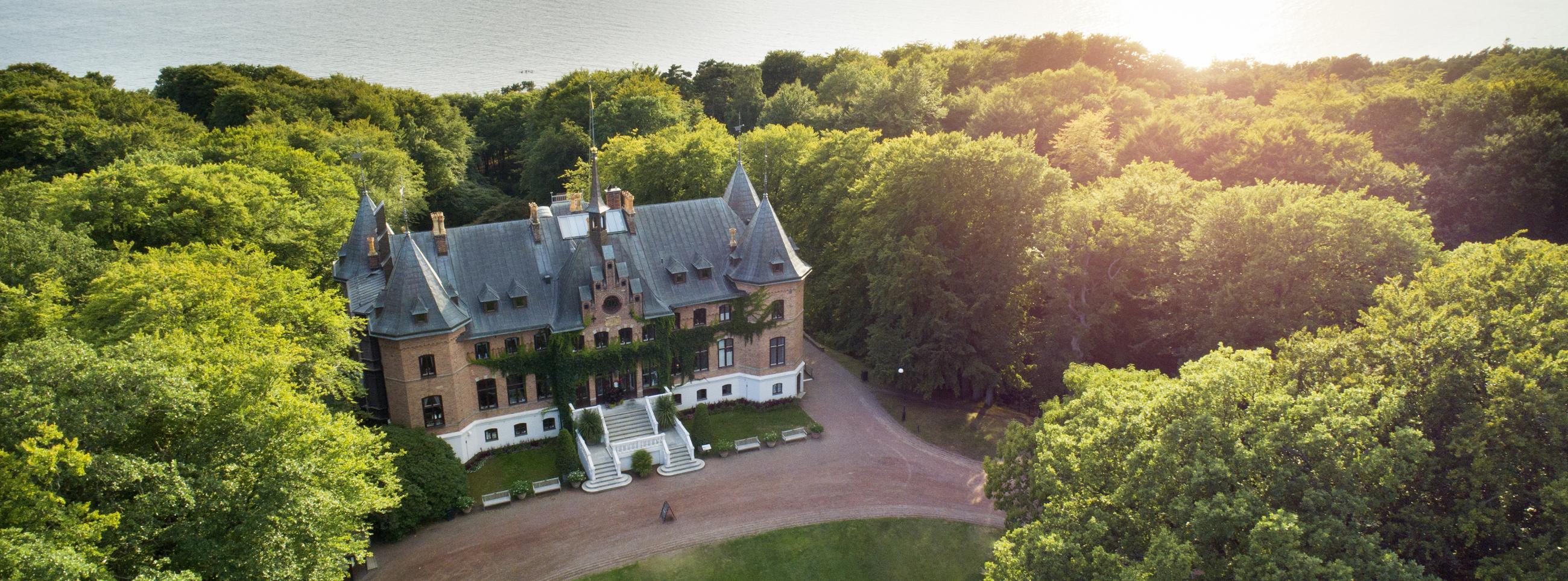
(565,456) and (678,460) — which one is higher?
(565,456)

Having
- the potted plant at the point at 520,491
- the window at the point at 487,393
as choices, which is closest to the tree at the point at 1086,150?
the window at the point at 487,393

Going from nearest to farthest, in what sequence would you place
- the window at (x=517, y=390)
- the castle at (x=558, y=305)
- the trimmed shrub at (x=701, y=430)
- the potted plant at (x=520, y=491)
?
the potted plant at (x=520, y=491) < the castle at (x=558, y=305) < the window at (x=517, y=390) < the trimmed shrub at (x=701, y=430)

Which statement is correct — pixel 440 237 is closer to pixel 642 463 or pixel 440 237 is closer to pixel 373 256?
pixel 373 256

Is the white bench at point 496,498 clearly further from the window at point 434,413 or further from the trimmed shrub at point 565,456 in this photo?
the window at point 434,413


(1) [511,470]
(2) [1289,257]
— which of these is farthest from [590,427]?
(2) [1289,257]

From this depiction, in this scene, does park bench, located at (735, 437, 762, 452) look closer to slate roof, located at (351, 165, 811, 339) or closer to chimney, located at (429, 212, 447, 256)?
slate roof, located at (351, 165, 811, 339)

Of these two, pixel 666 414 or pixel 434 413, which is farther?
pixel 666 414

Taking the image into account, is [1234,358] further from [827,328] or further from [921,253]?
[827,328]
